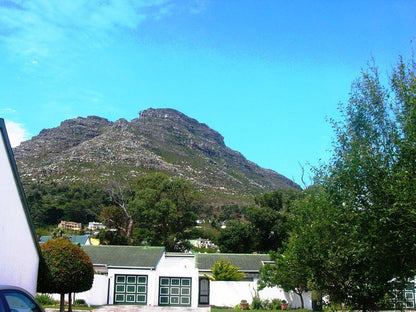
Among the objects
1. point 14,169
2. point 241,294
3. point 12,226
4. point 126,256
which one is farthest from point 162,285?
point 14,169

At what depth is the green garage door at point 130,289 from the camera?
2961 centimetres

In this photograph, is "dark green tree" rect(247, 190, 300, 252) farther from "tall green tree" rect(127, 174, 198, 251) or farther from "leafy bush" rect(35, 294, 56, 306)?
"leafy bush" rect(35, 294, 56, 306)

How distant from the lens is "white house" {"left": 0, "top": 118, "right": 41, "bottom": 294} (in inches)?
414

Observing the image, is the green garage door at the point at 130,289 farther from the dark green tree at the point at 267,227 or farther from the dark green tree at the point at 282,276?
the dark green tree at the point at 267,227

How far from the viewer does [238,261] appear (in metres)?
33.8

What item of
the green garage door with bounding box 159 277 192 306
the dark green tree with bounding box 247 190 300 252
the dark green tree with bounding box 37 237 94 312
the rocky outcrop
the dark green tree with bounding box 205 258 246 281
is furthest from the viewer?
the rocky outcrop

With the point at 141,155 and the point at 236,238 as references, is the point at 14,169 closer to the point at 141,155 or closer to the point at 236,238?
the point at 236,238

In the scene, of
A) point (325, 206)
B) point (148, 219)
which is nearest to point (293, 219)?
point (325, 206)

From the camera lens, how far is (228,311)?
82.1ft

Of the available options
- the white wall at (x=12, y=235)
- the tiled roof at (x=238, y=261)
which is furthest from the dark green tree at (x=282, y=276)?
the white wall at (x=12, y=235)

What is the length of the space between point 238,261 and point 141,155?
6869 cm

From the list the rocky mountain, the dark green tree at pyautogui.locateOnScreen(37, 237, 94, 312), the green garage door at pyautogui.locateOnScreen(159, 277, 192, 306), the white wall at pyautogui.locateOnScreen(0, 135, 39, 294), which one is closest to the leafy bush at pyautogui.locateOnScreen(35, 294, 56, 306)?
the green garage door at pyautogui.locateOnScreen(159, 277, 192, 306)

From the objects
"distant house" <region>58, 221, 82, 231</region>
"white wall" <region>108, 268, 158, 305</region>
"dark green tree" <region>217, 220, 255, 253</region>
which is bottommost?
"white wall" <region>108, 268, 158, 305</region>

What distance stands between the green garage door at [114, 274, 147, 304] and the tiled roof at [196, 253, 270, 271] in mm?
4882
